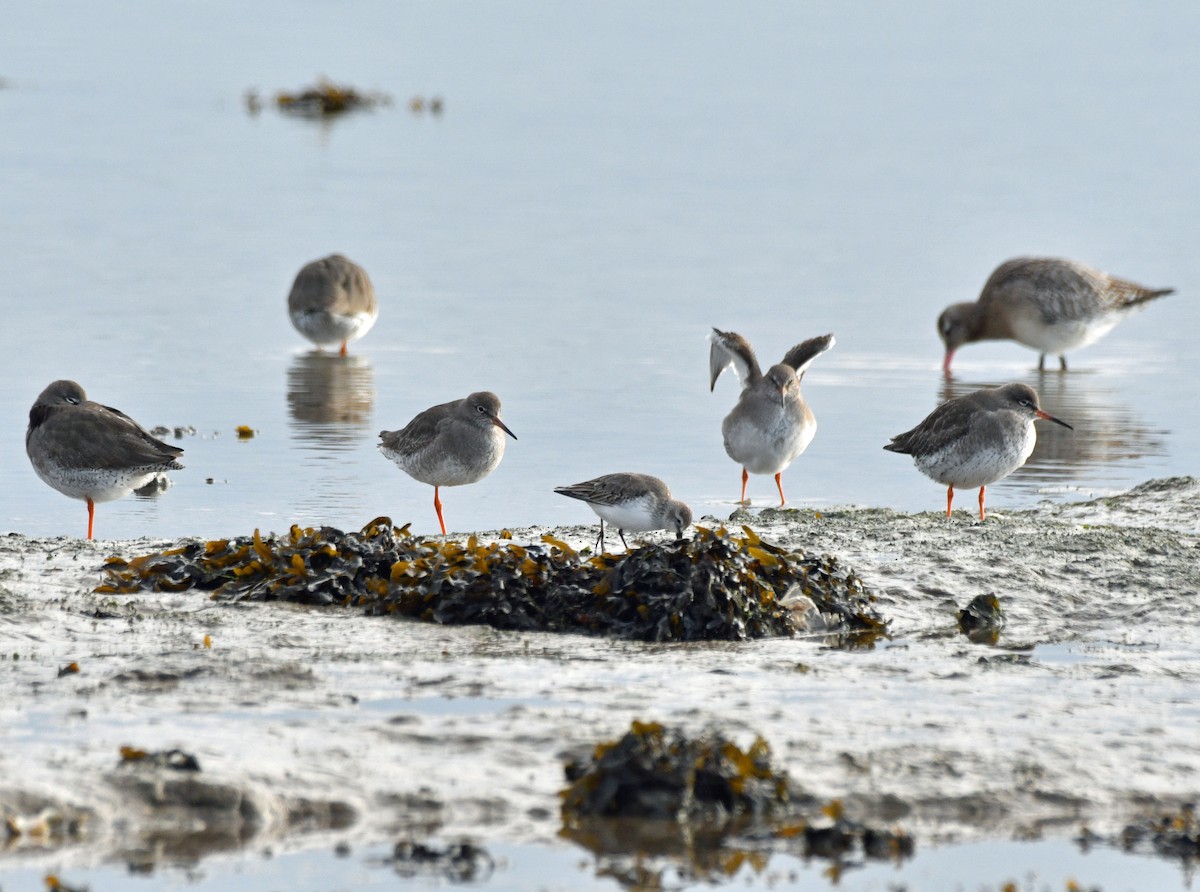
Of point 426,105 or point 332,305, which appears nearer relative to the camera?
point 332,305

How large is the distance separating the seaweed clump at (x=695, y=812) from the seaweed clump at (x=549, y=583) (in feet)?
5.76

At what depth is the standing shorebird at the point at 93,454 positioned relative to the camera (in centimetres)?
932

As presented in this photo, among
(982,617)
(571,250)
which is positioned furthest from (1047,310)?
(982,617)

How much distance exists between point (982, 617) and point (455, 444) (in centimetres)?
362

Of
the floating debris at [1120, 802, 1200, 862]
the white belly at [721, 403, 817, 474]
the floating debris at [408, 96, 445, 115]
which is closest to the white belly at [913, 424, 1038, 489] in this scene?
the white belly at [721, 403, 817, 474]

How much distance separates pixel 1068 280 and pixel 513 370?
236 inches

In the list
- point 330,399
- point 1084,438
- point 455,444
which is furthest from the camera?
point 330,399

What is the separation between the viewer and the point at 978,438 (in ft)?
32.3

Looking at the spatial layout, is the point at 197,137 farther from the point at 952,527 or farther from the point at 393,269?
the point at 952,527

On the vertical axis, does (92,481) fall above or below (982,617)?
above

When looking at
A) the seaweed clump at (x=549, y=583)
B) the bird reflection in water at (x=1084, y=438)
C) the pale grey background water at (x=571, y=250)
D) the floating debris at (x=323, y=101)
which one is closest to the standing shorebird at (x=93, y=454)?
the pale grey background water at (x=571, y=250)

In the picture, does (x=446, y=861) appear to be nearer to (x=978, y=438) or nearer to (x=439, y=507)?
(x=439, y=507)

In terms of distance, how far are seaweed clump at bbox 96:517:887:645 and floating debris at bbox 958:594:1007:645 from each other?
378mm

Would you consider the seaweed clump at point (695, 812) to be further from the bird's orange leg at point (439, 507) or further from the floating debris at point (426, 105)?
the floating debris at point (426, 105)
